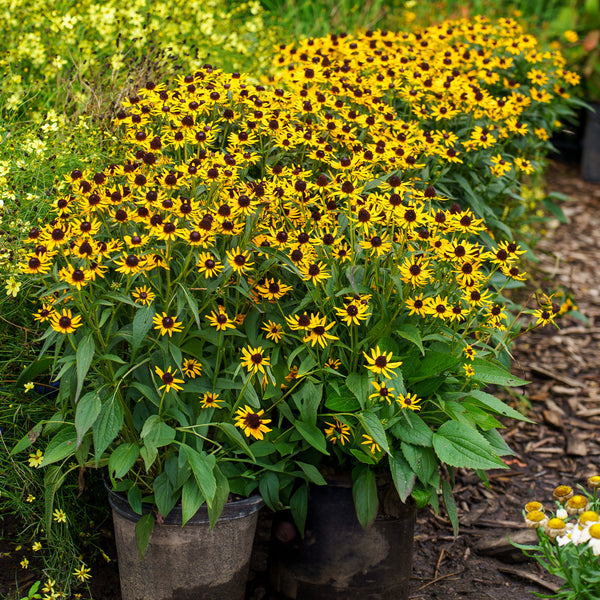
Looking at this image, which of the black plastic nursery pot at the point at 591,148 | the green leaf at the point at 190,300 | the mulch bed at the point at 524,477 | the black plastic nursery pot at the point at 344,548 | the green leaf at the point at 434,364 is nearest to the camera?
the green leaf at the point at 190,300

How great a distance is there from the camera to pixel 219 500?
2.05 metres

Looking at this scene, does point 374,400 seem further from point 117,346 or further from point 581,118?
point 581,118

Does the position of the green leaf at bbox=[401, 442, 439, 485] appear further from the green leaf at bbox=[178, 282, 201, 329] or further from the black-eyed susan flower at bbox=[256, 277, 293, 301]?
the green leaf at bbox=[178, 282, 201, 329]

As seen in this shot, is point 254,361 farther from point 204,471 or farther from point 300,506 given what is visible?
point 300,506

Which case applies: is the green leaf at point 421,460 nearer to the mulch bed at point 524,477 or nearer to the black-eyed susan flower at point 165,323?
the mulch bed at point 524,477

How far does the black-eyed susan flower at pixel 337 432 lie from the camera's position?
7.26 ft

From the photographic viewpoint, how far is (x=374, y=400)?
2160 mm

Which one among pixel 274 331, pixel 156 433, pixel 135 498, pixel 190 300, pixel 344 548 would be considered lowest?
pixel 344 548

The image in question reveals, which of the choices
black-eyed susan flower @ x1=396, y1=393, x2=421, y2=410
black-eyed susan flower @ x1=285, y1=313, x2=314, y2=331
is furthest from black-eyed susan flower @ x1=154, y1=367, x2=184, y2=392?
black-eyed susan flower @ x1=396, y1=393, x2=421, y2=410

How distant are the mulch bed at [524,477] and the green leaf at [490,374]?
7 centimetres

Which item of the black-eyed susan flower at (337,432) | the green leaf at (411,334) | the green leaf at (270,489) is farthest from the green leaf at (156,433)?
the green leaf at (411,334)

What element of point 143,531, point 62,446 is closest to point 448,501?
point 143,531

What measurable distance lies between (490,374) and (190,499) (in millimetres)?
961

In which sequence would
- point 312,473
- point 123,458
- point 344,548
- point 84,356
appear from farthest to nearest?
point 344,548
point 312,473
point 123,458
point 84,356
